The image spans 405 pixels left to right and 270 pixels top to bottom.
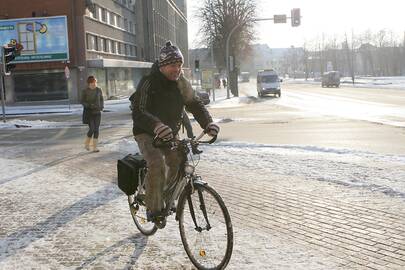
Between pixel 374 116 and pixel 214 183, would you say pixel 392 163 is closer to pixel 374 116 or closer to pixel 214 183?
pixel 214 183

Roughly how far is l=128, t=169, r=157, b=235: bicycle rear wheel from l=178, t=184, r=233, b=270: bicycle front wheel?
2.51 ft

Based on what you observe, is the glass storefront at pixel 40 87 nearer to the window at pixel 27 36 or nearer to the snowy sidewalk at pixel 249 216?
the window at pixel 27 36

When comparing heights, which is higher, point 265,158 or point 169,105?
point 169,105

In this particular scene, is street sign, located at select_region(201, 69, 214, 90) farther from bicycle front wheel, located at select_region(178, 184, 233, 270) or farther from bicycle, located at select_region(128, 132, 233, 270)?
bicycle front wheel, located at select_region(178, 184, 233, 270)

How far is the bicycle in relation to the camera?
13.1 feet

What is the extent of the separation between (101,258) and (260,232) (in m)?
1.59

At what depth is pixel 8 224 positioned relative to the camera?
19.0 ft

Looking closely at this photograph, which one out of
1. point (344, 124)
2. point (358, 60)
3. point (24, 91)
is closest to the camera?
point (344, 124)

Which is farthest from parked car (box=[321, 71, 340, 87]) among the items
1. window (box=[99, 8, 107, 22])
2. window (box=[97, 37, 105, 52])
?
window (box=[97, 37, 105, 52])

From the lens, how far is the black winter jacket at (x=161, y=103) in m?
4.34

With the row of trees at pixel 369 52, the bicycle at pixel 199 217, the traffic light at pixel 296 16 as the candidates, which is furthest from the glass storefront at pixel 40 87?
the row of trees at pixel 369 52

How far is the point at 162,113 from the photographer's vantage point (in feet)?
14.8

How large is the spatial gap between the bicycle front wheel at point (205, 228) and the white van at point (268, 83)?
3897cm

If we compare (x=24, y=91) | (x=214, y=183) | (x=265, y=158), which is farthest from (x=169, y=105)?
(x=24, y=91)
